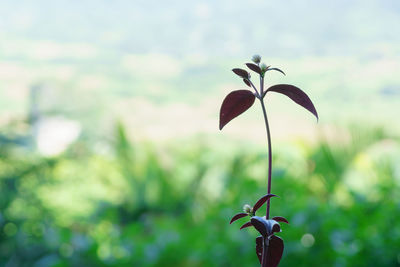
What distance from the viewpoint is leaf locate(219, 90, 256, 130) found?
0.84 ft

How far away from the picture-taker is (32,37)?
18.7ft

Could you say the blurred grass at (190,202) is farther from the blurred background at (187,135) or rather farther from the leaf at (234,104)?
the leaf at (234,104)

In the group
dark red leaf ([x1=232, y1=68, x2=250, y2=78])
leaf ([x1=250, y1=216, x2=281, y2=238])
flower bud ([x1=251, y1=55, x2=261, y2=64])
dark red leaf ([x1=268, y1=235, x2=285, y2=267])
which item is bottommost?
dark red leaf ([x1=268, y1=235, x2=285, y2=267])

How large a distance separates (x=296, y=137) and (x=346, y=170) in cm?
54

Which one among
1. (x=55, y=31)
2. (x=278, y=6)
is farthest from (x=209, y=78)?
(x=55, y=31)

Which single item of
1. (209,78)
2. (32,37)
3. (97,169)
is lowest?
(97,169)

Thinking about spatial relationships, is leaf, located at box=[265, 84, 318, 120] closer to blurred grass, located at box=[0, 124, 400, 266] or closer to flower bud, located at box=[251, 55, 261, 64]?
flower bud, located at box=[251, 55, 261, 64]

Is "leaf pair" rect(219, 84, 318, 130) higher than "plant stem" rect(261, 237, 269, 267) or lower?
higher

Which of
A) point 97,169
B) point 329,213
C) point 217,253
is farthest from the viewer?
point 97,169

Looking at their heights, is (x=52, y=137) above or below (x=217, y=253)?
above

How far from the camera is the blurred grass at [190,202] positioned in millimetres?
1292

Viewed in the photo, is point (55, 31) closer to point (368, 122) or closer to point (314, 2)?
point (314, 2)

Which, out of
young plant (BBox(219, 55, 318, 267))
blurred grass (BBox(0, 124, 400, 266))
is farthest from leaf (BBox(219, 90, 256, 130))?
blurred grass (BBox(0, 124, 400, 266))

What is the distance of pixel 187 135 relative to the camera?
355 cm
